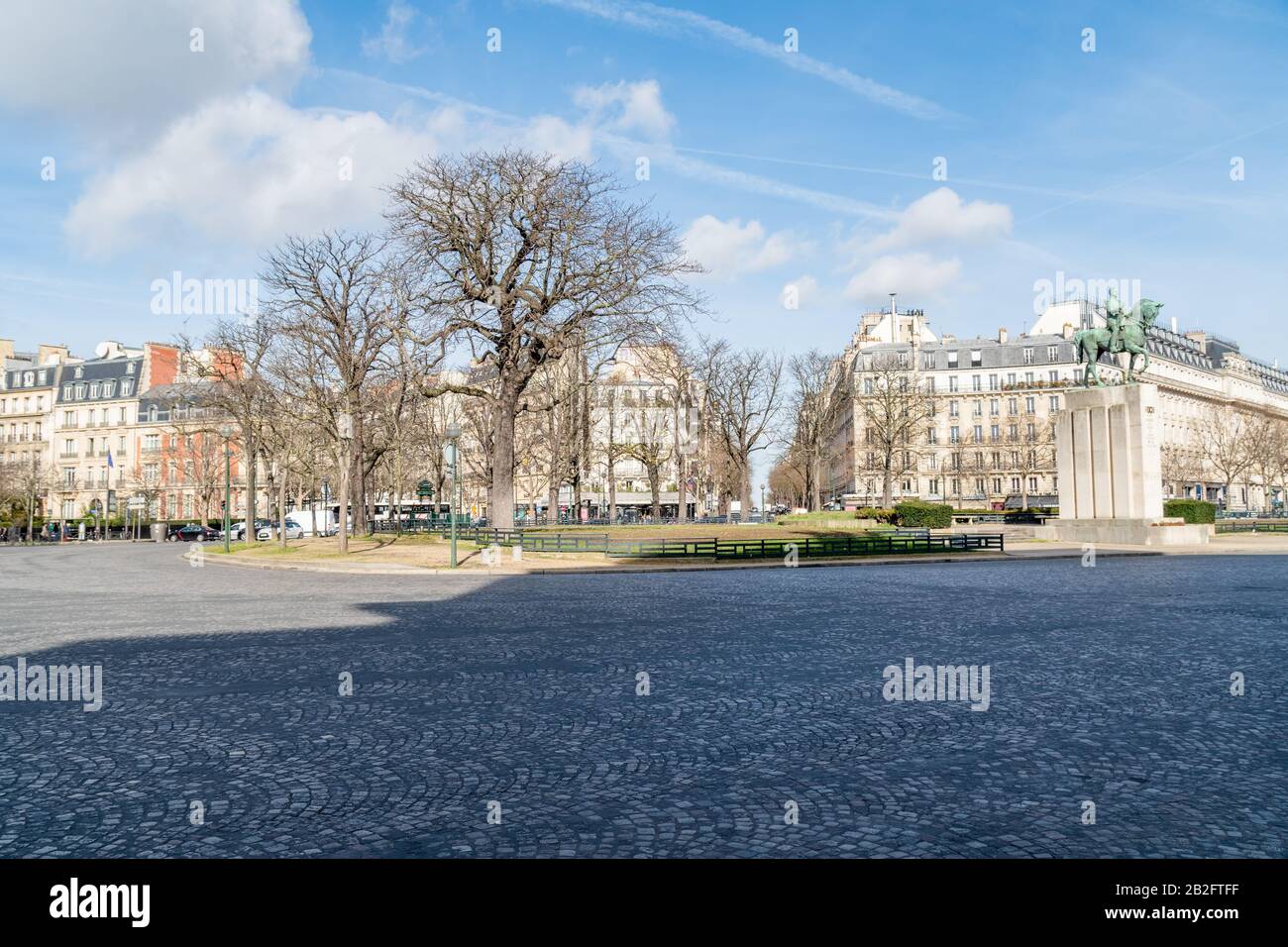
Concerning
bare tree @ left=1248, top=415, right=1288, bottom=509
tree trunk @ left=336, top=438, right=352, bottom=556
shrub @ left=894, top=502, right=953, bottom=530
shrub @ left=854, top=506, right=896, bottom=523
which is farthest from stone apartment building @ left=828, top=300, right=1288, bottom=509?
tree trunk @ left=336, top=438, right=352, bottom=556

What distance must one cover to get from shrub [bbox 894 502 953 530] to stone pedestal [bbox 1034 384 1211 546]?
6.70m

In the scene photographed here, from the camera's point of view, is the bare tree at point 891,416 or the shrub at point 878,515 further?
the bare tree at point 891,416

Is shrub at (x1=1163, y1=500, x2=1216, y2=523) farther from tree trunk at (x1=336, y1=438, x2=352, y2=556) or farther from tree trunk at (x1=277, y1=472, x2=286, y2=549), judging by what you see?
tree trunk at (x1=277, y1=472, x2=286, y2=549)

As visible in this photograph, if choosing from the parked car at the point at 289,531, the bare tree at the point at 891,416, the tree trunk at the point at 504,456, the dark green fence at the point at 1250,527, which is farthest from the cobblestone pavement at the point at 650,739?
the bare tree at the point at 891,416

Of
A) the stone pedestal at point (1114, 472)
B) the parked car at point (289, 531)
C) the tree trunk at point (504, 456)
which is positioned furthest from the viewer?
the parked car at point (289, 531)

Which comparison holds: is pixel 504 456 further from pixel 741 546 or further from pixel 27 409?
pixel 27 409

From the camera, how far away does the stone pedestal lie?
126 ft

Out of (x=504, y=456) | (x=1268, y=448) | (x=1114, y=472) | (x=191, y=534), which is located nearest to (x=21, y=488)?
(x=191, y=534)

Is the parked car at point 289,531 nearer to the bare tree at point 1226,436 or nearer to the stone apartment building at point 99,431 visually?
the stone apartment building at point 99,431

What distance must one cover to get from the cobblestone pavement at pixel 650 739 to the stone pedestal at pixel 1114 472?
26018mm

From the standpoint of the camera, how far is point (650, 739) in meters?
7.09

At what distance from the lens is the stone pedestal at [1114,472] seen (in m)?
38.3

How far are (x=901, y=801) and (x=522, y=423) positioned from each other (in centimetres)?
6382
